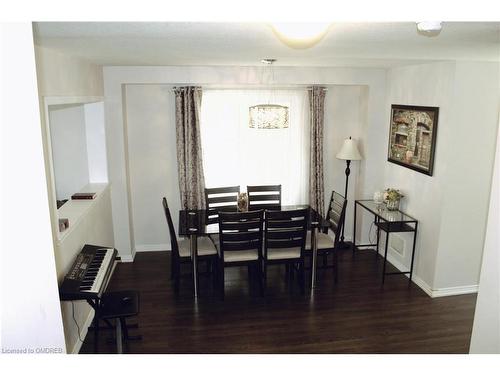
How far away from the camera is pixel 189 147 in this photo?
5699 millimetres

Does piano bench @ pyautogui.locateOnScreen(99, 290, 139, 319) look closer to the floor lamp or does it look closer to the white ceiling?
the white ceiling

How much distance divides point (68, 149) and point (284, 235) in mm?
2758

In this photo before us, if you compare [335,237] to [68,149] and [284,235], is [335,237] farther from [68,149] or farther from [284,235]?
[68,149]

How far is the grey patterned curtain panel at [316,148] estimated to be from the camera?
5.86m

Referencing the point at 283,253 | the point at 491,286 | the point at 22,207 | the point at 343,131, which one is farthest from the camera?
the point at 343,131

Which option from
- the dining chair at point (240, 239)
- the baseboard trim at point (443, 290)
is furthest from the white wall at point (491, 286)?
the baseboard trim at point (443, 290)

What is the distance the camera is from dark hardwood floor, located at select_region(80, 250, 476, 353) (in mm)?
3752

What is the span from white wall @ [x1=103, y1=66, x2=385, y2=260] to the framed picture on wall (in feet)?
1.18

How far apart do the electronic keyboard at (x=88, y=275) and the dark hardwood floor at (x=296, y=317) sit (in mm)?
780

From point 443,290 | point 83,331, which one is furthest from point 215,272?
point 443,290

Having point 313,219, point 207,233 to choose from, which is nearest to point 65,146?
point 207,233

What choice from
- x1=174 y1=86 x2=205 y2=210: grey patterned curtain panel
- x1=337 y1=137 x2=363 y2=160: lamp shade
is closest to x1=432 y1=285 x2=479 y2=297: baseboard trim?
x1=337 y1=137 x2=363 y2=160: lamp shade
